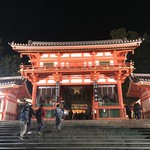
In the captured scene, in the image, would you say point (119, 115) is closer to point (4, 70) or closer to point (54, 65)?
point (54, 65)

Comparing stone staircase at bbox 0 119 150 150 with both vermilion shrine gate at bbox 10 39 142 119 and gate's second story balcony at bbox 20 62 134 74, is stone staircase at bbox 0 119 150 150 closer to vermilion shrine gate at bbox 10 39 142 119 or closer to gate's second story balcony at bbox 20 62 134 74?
vermilion shrine gate at bbox 10 39 142 119

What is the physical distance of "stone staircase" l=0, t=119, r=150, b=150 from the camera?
9.20 metres

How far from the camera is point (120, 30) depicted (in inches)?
1650

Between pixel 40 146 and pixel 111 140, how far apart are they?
3.67 meters

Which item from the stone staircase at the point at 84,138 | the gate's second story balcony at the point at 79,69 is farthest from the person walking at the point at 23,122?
the gate's second story balcony at the point at 79,69

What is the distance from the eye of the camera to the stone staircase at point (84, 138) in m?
9.20

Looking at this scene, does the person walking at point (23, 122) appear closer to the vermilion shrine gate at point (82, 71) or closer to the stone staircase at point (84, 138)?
the stone staircase at point (84, 138)

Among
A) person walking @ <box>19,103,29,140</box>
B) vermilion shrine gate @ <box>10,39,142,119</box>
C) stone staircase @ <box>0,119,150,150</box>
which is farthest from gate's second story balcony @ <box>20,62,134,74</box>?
person walking @ <box>19,103,29,140</box>

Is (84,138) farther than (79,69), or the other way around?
(79,69)

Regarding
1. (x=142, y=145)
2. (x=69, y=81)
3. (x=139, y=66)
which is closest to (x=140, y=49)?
(x=139, y=66)

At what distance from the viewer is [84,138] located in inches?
398

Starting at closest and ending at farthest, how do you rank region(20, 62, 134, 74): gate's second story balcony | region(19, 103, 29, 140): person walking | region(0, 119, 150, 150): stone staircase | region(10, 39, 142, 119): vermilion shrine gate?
region(0, 119, 150, 150): stone staircase → region(19, 103, 29, 140): person walking → region(10, 39, 142, 119): vermilion shrine gate → region(20, 62, 134, 74): gate's second story balcony

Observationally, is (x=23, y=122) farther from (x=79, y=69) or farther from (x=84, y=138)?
(x=79, y=69)

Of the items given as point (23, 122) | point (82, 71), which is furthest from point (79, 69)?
point (23, 122)
